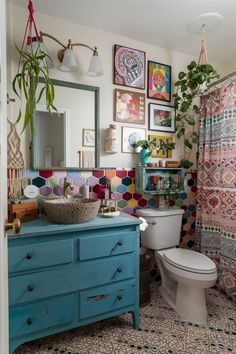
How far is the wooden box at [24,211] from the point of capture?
1.38 meters

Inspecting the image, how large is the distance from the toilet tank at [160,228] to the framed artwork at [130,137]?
24.0 inches

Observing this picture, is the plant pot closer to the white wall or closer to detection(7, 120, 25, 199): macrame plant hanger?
the white wall

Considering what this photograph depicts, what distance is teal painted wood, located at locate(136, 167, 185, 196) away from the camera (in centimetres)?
199

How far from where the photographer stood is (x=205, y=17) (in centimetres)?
170

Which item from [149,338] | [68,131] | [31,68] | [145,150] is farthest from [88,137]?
[149,338]

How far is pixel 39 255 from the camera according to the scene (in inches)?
49.5

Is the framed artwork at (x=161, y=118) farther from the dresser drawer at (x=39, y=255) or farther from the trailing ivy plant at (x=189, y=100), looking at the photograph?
the dresser drawer at (x=39, y=255)

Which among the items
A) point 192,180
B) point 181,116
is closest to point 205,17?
point 181,116

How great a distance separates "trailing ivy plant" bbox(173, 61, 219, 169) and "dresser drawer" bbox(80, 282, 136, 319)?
1.33 m

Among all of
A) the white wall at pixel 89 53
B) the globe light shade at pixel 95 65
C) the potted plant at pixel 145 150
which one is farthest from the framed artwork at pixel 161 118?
the globe light shade at pixel 95 65

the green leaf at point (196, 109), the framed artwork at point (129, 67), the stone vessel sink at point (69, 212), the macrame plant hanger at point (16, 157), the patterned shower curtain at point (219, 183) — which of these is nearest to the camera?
the stone vessel sink at point (69, 212)

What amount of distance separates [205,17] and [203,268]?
1.95 m

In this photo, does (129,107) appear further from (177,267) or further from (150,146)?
(177,267)

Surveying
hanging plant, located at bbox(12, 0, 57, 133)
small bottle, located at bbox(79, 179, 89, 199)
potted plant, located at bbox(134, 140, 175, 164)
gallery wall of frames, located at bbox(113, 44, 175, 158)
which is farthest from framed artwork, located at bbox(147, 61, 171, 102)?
small bottle, located at bbox(79, 179, 89, 199)
